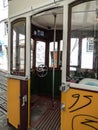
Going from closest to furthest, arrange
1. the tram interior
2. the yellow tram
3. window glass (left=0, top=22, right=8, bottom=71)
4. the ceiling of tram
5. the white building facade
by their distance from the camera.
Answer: the yellow tram → the tram interior → the ceiling of tram → the white building facade → window glass (left=0, top=22, right=8, bottom=71)

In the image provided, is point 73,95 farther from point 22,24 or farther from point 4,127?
point 4,127

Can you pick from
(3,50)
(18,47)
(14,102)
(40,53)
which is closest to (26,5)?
(18,47)

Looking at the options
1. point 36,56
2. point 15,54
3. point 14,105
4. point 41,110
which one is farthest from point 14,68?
point 36,56

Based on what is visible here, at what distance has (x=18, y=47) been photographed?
138 inches

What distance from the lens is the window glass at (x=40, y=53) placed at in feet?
16.8

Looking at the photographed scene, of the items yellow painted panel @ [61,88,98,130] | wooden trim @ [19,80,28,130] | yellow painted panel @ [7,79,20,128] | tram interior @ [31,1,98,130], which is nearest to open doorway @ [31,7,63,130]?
tram interior @ [31,1,98,130]

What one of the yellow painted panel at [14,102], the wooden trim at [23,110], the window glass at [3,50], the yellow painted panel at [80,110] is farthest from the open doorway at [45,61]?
the window glass at [3,50]

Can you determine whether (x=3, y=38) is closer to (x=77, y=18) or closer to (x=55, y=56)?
(x=55, y=56)

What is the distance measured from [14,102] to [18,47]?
968 millimetres

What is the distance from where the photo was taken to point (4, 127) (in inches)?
151

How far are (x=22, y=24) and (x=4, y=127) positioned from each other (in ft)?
6.44

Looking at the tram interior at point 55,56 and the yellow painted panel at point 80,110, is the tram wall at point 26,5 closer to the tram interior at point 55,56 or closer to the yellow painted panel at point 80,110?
the tram interior at point 55,56

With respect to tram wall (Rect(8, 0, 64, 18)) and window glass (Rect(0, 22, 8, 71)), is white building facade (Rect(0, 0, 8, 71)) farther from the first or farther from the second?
tram wall (Rect(8, 0, 64, 18))

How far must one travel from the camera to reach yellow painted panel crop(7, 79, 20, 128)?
11.3 ft
